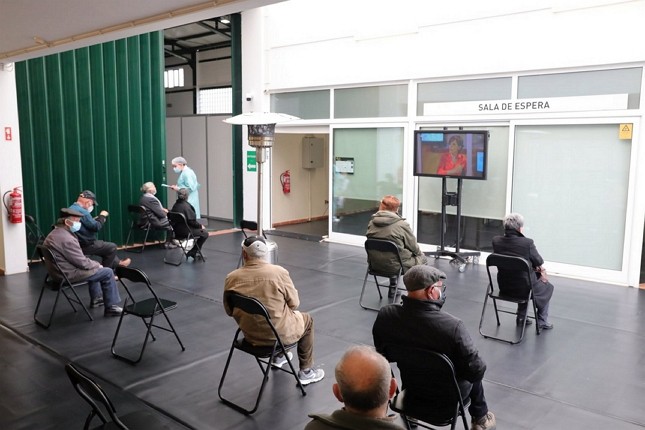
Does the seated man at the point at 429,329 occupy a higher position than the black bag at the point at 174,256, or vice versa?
the seated man at the point at 429,329

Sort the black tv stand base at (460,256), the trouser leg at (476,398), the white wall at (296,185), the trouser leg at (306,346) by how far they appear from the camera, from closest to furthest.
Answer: the trouser leg at (476,398) → the trouser leg at (306,346) → the black tv stand base at (460,256) → the white wall at (296,185)

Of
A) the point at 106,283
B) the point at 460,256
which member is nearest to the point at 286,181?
the point at 460,256

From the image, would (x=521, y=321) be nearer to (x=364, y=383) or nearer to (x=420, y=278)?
(x=420, y=278)

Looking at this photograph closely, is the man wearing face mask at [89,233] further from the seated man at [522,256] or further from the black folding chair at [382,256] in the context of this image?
the seated man at [522,256]

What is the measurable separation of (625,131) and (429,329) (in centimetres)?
513

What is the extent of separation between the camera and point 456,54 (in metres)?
7.75

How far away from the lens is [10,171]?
22.8 feet

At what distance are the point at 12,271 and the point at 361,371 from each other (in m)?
6.71

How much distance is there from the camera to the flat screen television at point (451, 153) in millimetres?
7148

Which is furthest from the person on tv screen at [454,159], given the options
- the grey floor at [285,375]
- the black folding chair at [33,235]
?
the black folding chair at [33,235]

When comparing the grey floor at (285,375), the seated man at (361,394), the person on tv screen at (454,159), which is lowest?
the grey floor at (285,375)

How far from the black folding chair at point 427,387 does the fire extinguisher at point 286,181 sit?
8481mm

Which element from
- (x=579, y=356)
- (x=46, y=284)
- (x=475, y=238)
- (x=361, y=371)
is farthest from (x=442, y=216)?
(x=361, y=371)

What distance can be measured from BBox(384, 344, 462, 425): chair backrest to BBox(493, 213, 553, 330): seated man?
87.9 inches
